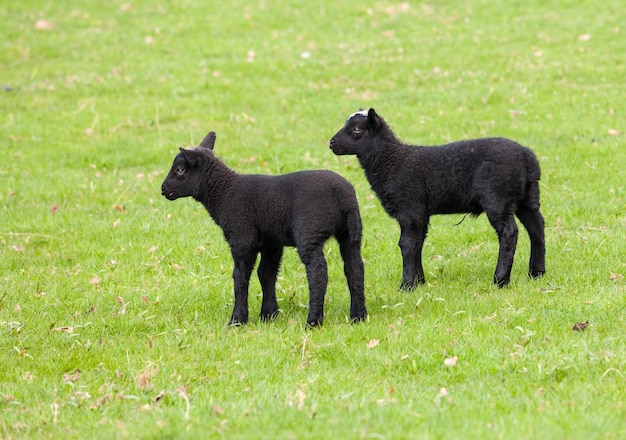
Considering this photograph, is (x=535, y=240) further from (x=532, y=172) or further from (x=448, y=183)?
(x=448, y=183)

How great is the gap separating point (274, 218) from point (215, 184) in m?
0.96

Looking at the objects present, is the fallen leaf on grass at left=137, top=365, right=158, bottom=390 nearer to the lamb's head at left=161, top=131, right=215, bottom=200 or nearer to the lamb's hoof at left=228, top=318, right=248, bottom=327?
the lamb's hoof at left=228, top=318, right=248, bottom=327

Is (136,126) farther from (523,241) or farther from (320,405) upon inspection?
(320,405)

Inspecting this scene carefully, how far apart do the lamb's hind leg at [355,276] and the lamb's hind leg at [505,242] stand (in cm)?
178

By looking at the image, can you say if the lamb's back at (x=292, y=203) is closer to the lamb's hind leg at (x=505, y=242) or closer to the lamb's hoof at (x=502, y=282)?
the lamb's hind leg at (x=505, y=242)

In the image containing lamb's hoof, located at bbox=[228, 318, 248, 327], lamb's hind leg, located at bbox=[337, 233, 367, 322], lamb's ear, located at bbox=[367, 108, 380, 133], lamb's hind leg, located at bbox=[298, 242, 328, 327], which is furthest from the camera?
lamb's ear, located at bbox=[367, 108, 380, 133]

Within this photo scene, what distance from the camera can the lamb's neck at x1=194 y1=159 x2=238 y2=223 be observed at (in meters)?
9.51

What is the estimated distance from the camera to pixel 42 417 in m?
6.94

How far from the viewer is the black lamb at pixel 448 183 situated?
9.66 metres

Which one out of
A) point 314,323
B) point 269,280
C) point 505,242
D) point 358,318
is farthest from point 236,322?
point 505,242

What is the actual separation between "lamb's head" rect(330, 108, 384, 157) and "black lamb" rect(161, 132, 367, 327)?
1780mm

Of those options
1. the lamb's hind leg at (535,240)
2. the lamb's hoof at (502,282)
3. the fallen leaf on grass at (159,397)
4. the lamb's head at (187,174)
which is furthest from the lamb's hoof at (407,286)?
the fallen leaf on grass at (159,397)

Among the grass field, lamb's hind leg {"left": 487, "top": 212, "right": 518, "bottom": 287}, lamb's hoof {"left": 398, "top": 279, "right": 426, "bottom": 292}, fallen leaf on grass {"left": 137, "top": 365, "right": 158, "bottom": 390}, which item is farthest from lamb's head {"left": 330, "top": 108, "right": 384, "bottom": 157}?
fallen leaf on grass {"left": 137, "top": 365, "right": 158, "bottom": 390}

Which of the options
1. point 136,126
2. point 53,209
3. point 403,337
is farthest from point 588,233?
point 136,126
